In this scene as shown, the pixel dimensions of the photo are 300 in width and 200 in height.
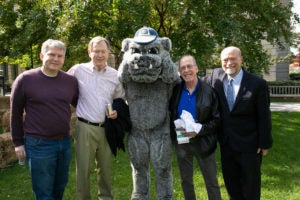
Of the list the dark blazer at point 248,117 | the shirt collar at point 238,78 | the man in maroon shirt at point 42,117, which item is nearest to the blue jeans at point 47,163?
the man in maroon shirt at point 42,117

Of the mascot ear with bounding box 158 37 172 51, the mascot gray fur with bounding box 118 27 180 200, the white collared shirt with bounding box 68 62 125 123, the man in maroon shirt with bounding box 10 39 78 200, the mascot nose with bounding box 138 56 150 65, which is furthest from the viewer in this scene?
the white collared shirt with bounding box 68 62 125 123

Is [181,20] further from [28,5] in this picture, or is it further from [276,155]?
[28,5]

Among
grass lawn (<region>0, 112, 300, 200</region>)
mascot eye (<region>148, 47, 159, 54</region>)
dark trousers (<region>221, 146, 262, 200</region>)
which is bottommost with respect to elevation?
grass lawn (<region>0, 112, 300, 200</region>)

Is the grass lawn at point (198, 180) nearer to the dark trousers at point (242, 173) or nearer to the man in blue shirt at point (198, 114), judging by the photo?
the dark trousers at point (242, 173)

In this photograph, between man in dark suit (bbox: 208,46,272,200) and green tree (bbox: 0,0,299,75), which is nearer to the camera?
man in dark suit (bbox: 208,46,272,200)

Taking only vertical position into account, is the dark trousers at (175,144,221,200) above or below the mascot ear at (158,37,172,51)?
below

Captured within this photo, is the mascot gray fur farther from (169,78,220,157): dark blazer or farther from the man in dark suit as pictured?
the man in dark suit

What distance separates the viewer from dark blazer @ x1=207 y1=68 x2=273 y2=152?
3.64 metres

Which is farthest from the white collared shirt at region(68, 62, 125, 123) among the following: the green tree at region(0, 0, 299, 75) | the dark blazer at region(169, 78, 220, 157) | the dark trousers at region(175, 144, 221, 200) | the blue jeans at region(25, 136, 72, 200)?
the green tree at region(0, 0, 299, 75)

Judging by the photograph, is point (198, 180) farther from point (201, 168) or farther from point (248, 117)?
point (248, 117)

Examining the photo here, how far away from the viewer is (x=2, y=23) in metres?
9.72

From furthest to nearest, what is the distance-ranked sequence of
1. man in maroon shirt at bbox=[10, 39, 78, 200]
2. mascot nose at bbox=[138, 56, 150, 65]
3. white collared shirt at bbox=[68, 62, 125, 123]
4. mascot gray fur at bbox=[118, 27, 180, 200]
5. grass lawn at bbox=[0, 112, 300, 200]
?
1. grass lawn at bbox=[0, 112, 300, 200]
2. white collared shirt at bbox=[68, 62, 125, 123]
3. mascot gray fur at bbox=[118, 27, 180, 200]
4. mascot nose at bbox=[138, 56, 150, 65]
5. man in maroon shirt at bbox=[10, 39, 78, 200]

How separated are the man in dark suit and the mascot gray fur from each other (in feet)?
2.08

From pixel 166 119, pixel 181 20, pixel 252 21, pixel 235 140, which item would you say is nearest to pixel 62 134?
pixel 166 119
